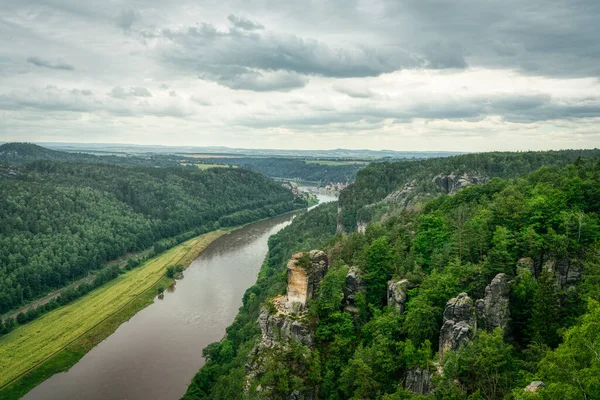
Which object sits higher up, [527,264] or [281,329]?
[527,264]

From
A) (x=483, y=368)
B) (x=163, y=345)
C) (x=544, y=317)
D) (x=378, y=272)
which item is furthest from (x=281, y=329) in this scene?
(x=163, y=345)

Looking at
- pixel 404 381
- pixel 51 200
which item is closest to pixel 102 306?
pixel 51 200

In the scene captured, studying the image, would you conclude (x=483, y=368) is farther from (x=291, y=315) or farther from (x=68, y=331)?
(x=68, y=331)

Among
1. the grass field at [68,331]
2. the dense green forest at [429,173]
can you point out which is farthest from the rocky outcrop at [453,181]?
the grass field at [68,331]

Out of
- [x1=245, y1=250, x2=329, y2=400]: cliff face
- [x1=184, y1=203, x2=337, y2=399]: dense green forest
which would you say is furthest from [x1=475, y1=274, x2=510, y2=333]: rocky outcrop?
[x1=184, y1=203, x2=337, y2=399]: dense green forest

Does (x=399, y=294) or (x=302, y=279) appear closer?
(x=399, y=294)

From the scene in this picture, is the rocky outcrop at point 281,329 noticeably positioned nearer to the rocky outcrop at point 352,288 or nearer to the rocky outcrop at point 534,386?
the rocky outcrop at point 352,288
